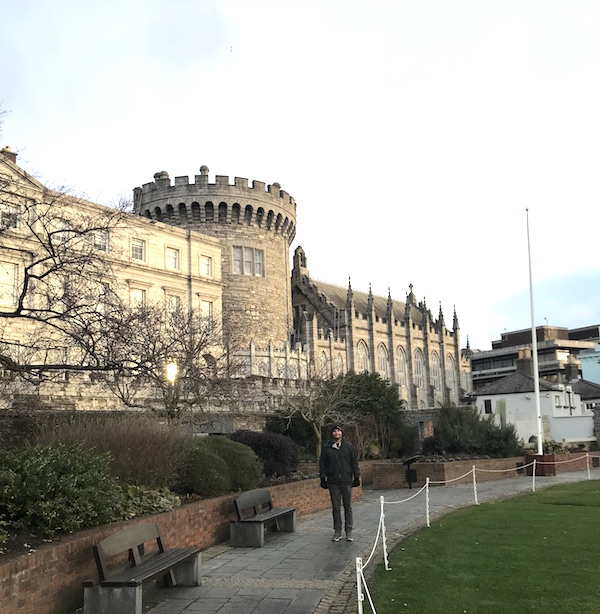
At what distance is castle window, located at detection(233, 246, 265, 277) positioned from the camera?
2016 inches

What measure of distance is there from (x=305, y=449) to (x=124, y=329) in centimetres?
1854

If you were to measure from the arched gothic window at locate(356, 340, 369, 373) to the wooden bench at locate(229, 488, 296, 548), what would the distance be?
52.6m

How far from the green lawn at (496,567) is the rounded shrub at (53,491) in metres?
3.44

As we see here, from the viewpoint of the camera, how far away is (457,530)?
12477mm

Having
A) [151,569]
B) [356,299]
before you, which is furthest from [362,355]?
[151,569]

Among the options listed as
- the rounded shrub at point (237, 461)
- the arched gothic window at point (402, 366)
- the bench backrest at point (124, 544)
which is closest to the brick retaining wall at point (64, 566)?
the bench backrest at point (124, 544)

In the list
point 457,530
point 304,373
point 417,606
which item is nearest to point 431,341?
point 304,373

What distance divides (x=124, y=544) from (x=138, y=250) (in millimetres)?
36541

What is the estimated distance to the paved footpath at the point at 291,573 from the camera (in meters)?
7.62

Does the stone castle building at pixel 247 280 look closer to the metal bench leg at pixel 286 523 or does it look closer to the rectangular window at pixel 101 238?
the rectangular window at pixel 101 238

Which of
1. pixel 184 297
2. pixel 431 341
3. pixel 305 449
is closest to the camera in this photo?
pixel 305 449

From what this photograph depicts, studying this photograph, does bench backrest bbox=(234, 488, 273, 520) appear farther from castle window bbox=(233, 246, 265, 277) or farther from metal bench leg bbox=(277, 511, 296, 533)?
castle window bbox=(233, 246, 265, 277)

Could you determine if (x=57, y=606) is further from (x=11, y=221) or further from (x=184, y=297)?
(x=184, y=297)

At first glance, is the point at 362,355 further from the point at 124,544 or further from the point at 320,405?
the point at 124,544
